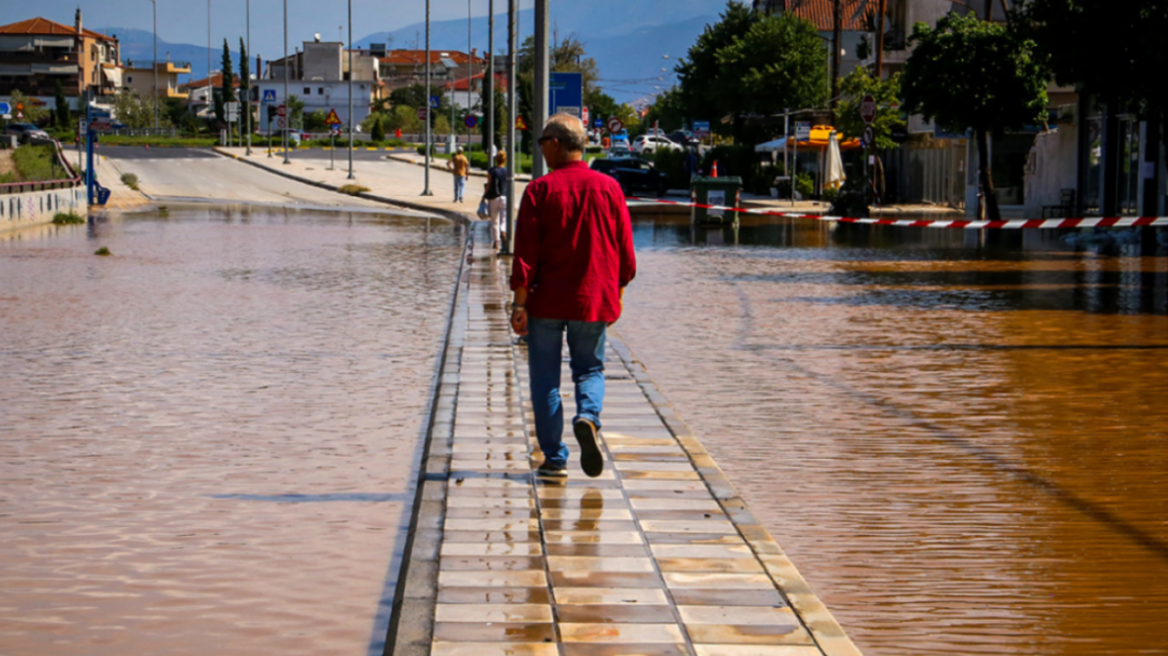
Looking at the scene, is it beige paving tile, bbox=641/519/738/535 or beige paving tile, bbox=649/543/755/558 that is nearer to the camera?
beige paving tile, bbox=649/543/755/558

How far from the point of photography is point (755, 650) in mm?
4078

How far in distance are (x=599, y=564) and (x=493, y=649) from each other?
3.07 feet

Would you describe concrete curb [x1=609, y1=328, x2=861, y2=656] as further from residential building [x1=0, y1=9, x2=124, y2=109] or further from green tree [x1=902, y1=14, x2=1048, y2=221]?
→ residential building [x1=0, y1=9, x2=124, y2=109]

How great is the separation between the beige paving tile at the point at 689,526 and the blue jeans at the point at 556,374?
0.84m

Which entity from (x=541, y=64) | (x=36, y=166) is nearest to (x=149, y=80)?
(x=36, y=166)

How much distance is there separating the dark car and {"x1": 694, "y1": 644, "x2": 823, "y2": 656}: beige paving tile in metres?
47.0

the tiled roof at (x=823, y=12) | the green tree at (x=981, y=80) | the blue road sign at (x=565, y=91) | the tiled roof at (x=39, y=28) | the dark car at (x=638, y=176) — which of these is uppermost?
the tiled roof at (x=39, y=28)

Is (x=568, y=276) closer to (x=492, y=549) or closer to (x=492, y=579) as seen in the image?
(x=492, y=549)

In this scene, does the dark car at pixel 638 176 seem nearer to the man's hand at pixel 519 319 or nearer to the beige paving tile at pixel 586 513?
the man's hand at pixel 519 319

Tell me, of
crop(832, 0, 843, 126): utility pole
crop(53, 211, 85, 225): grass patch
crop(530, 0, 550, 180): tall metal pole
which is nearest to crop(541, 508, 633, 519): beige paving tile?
crop(530, 0, 550, 180): tall metal pole

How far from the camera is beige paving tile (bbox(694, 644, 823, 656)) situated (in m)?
4.05

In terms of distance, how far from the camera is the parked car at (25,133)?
66706 millimetres

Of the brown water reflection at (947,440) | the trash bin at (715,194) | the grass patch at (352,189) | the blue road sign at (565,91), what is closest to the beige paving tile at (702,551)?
the brown water reflection at (947,440)

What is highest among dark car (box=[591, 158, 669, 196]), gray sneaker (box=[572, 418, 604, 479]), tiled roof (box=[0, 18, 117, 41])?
tiled roof (box=[0, 18, 117, 41])
